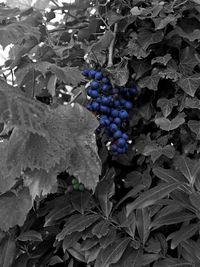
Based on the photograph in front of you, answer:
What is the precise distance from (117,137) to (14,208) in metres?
A: 0.30

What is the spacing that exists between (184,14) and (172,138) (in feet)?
1.15

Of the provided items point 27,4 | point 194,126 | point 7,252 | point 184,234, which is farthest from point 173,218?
point 27,4

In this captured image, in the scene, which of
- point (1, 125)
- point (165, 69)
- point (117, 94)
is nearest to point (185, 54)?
point (165, 69)

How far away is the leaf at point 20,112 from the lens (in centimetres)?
53

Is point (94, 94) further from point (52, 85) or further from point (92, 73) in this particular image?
point (52, 85)

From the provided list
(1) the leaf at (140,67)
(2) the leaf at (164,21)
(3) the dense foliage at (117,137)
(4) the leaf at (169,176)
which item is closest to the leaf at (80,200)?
(3) the dense foliage at (117,137)

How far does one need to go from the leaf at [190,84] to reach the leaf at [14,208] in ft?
1.56

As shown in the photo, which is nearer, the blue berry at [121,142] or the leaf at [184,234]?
the leaf at [184,234]

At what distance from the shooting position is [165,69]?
1.13 metres

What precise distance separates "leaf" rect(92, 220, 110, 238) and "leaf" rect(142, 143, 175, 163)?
0.65 ft

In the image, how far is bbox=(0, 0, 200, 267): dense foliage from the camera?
95 centimetres

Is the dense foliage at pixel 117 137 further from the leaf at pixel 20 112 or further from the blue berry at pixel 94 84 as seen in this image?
the leaf at pixel 20 112

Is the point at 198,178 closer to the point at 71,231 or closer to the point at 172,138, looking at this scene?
the point at 172,138

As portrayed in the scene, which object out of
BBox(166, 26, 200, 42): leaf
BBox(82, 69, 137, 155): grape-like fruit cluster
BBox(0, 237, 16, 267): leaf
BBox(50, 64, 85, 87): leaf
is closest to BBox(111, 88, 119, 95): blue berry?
BBox(82, 69, 137, 155): grape-like fruit cluster
